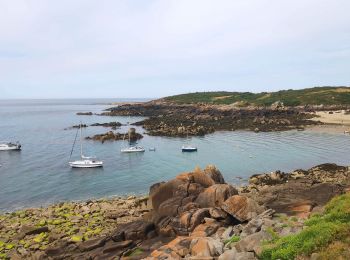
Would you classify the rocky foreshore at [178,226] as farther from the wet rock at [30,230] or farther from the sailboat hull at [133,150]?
the sailboat hull at [133,150]

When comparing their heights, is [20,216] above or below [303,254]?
below

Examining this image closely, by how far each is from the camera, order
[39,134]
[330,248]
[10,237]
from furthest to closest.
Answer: [39,134], [10,237], [330,248]

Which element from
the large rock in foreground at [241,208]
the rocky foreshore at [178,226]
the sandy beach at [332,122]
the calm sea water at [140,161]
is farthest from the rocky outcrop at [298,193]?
the sandy beach at [332,122]

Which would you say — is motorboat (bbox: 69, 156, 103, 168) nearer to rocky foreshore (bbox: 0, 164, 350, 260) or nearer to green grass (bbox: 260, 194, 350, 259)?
rocky foreshore (bbox: 0, 164, 350, 260)

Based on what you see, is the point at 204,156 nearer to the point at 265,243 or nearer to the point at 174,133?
the point at 174,133

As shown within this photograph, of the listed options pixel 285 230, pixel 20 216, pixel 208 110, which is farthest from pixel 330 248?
pixel 208 110

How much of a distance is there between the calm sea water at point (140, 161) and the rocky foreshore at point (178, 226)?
43.5 ft

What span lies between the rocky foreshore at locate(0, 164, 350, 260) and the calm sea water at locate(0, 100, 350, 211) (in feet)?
43.5

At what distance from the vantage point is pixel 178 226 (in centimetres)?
2672

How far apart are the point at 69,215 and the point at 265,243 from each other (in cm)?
2584

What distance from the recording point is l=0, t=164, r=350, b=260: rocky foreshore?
68.7ft

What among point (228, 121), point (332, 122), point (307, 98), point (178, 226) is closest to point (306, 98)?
point (307, 98)

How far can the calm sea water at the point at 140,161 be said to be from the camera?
52562 mm

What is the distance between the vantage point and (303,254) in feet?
49.2
